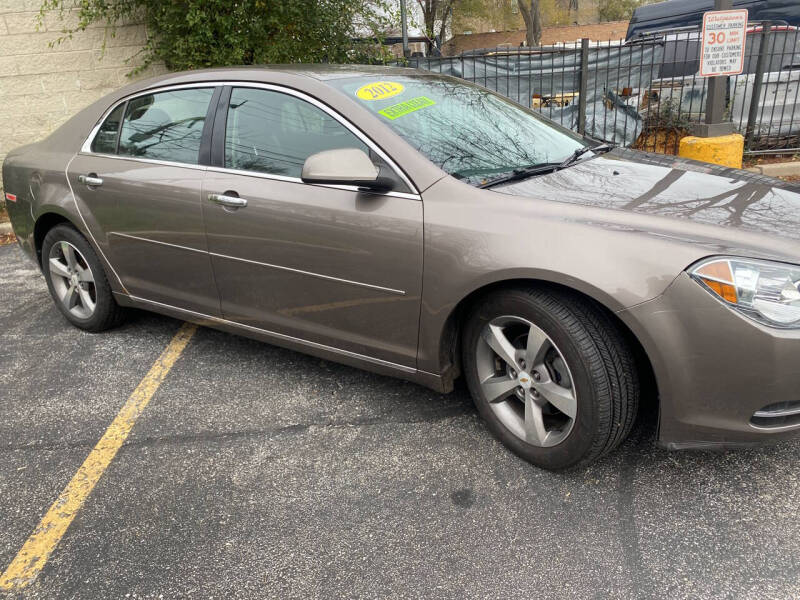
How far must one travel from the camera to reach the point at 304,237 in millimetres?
2906

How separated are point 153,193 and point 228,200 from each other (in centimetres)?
59

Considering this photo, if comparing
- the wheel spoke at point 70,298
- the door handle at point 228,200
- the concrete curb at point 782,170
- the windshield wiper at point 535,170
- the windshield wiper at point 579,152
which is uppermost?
A: the windshield wiper at point 535,170

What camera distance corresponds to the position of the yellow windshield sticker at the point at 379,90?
300cm

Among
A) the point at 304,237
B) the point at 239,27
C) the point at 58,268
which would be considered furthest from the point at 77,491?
the point at 239,27

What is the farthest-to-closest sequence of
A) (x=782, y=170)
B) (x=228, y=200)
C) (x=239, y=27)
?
1. (x=782, y=170)
2. (x=239, y=27)
3. (x=228, y=200)

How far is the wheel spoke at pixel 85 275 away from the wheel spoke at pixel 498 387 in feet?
8.71

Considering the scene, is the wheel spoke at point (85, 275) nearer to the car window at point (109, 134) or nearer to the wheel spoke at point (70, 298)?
the wheel spoke at point (70, 298)

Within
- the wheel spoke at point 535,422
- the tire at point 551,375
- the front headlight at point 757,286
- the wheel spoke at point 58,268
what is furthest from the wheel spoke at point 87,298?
the front headlight at point 757,286

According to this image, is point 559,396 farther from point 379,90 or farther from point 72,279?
point 72,279

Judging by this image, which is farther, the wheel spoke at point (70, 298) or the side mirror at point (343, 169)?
the wheel spoke at point (70, 298)

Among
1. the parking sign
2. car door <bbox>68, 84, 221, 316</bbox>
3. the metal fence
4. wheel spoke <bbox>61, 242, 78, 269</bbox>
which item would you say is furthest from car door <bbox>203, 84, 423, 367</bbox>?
the metal fence

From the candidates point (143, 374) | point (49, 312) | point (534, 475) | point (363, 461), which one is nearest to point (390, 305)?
point (363, 461)

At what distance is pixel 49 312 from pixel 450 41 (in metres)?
43.0

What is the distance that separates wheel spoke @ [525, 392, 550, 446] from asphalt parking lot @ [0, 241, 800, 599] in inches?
6.0
